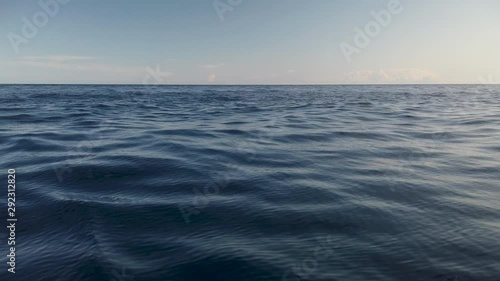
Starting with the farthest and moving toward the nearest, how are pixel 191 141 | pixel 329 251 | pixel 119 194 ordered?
pixel 191 141, pixel 119 194, pixel 329 251

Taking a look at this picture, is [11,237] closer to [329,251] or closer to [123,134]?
[329,251]

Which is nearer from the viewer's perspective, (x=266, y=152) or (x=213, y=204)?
(x=213, y=204)

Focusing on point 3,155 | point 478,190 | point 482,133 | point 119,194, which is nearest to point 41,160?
point 3,155

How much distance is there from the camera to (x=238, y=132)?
18.4 meters

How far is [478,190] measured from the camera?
8570 millimetres

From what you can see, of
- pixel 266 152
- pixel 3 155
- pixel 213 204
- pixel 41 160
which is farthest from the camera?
pixel 266 152

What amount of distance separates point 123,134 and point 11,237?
11981mm

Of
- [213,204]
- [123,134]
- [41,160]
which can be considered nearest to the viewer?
[213,204]

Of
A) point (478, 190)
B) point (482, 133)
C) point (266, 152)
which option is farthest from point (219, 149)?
point (482, 133)

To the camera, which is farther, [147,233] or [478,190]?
[478,190]

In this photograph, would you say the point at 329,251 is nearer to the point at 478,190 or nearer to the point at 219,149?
the point at 478,190

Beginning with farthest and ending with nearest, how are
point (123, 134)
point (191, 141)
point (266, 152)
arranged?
point (123, 134) → point (191, 141) → point (266, 152)

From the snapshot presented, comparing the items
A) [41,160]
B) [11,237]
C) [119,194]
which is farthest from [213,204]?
[41,160]

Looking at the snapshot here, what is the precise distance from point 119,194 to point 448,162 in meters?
10.4
